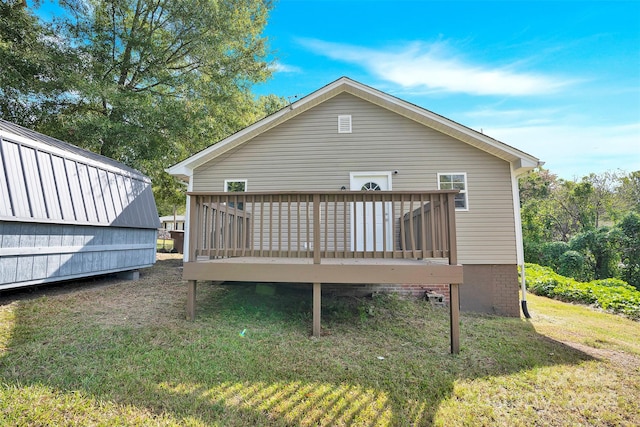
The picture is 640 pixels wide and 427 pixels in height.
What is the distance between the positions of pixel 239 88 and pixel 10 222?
11.4 meters

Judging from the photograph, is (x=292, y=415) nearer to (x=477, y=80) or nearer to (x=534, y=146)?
(x=477, y=80)

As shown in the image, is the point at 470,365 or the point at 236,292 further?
the point at 236,292

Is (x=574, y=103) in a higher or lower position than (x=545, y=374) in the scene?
higher

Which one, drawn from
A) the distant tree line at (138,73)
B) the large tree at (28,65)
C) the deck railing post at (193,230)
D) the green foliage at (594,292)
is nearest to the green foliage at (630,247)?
the green foliage at (594,292)

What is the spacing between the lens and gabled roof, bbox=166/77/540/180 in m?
6.87

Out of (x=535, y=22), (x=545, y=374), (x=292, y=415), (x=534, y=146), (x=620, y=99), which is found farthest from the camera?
(x=534, y=146)

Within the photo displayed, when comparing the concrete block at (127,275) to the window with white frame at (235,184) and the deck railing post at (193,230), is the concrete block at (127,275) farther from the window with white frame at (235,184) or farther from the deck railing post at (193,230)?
the deck railing post at (193,230)

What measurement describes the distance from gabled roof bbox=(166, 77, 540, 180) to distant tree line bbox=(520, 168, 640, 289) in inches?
425

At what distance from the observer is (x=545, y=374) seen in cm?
344

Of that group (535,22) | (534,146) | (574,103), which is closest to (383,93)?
(535,22)

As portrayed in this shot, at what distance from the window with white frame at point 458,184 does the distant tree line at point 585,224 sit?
11127 millimetres

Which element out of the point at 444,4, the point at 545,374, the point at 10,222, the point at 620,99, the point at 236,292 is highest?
the point at 444,4

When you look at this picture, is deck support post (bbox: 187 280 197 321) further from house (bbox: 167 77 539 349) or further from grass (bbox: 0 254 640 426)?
house (bbox: 167 77 539 349)

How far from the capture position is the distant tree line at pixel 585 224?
13.5m
